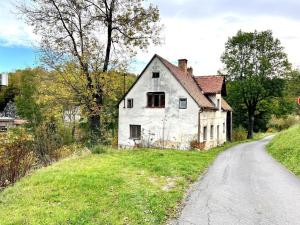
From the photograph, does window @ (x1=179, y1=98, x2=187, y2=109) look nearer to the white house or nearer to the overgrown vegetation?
the white house

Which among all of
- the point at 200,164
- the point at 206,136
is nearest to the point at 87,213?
the point at 200,164

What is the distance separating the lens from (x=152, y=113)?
29.9 meters

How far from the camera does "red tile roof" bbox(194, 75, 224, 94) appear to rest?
32963mm

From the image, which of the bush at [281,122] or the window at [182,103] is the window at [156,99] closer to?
the window at [182,103]

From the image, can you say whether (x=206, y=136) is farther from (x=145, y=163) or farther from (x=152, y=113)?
(x=145, y=163)

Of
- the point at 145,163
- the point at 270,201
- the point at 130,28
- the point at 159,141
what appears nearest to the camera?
the point at 270,201

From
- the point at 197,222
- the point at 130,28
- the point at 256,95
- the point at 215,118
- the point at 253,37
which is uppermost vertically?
the point at 253,37

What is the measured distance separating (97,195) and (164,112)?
63.9 feet

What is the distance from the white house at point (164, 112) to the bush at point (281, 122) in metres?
24.4

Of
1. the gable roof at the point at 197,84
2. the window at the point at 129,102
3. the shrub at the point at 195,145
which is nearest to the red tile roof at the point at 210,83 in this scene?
the gable roof at the point at 197,84

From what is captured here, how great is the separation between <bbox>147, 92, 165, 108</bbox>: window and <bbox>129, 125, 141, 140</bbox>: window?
7.82ft

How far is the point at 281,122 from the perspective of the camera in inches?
2194

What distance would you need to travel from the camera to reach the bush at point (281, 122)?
52062 mm

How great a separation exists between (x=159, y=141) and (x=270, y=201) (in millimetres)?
19207
